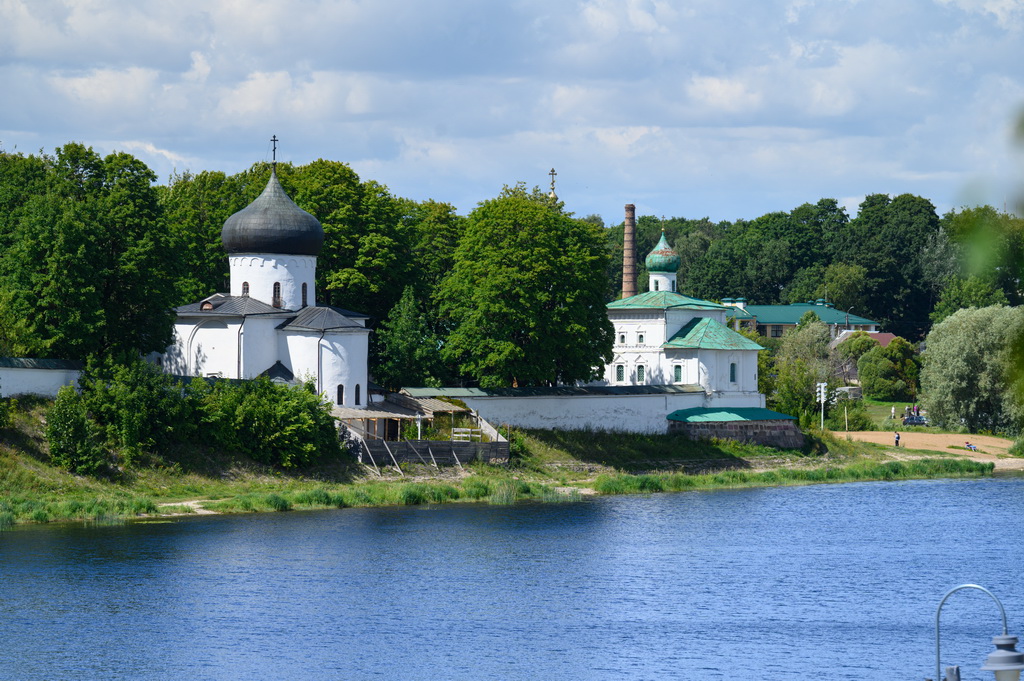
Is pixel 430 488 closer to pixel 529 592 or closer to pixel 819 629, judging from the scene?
pixel 529 592

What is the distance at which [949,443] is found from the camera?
226 feet

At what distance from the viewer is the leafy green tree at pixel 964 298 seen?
9075cm

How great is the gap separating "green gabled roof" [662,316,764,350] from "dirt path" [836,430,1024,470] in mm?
6978

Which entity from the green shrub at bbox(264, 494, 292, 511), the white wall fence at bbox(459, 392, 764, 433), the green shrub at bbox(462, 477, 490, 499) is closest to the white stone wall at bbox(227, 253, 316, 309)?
the white wall fence at bbox(459, 392, 764, 433)

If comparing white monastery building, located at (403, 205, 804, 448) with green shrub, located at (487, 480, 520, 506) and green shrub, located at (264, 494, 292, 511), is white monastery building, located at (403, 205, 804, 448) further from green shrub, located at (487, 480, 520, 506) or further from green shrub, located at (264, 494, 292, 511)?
green shrub, located at (264, 494, 292, 511)

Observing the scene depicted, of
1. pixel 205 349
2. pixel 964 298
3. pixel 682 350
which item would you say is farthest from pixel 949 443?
pixel 205 349

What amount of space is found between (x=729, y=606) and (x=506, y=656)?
7.00m

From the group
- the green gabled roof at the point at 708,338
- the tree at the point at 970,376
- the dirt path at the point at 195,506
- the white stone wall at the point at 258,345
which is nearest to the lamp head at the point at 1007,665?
the dirt path at the point at 195,506

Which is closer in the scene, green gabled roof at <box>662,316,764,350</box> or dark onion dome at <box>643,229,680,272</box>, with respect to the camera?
green gabled roof at <box>662,316,764,350</box>

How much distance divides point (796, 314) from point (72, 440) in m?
81.8

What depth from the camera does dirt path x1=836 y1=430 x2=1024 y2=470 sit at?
65.2 m

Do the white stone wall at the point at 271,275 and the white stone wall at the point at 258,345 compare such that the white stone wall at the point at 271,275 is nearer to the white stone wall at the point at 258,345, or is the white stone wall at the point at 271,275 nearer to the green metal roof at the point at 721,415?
the white stone wall at the point at 258,345

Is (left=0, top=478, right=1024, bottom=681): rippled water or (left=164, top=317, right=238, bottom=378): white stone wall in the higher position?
(left=164, top=317, right=238, bottom=378): white stone wall

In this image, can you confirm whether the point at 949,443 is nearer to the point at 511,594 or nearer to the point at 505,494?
the point at 505,494
